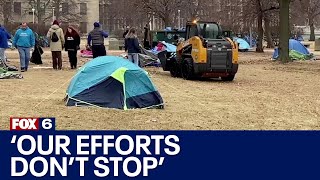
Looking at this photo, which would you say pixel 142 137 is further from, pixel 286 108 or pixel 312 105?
pixel 312 105

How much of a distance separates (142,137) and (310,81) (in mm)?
13818

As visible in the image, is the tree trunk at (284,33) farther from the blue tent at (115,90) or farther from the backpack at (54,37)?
the blue tent at (115,90)

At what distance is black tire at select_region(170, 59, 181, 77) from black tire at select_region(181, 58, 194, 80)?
1.79ft

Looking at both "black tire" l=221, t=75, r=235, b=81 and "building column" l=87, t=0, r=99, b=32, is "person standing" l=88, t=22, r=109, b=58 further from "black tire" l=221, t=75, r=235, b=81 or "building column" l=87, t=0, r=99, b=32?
"building column" l=87, t=0, r=99, b=32

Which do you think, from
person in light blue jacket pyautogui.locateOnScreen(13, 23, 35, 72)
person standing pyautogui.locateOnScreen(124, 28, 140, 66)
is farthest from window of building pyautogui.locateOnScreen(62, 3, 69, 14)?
person standing pyautogui.locateOnScreen(124, 28, 140, 66)

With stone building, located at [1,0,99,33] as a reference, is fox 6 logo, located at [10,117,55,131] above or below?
below

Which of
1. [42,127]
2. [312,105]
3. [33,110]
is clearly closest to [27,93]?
[33,110]

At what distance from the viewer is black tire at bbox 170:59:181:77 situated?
1959 cm

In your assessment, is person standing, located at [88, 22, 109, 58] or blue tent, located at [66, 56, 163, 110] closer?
blue tent, located at [66, 56, 163, 110]

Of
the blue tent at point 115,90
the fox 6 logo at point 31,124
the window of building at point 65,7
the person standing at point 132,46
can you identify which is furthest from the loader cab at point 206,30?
the window of building at point 65,7

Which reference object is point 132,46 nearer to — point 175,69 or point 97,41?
point 97,41

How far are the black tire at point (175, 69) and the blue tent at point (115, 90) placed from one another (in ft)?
26.1

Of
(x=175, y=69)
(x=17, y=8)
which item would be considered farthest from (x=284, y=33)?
(x=17, y=8)

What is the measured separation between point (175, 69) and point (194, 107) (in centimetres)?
816
